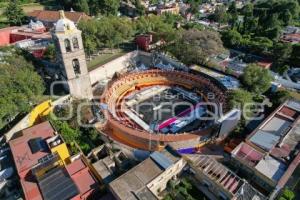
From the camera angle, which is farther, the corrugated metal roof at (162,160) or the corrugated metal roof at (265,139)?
the corrugated metal roof at (265,139)

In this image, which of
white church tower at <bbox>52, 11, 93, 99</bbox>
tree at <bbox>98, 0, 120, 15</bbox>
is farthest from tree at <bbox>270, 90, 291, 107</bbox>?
tree at <bbox>98, 0, 120, 15</bbox>

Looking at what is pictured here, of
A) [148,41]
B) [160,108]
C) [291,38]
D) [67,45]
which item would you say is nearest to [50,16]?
[148,41]

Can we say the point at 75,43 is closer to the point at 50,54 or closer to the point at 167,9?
the point at 50,54

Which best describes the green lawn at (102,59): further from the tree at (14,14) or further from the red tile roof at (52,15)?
the tree at (14,14)

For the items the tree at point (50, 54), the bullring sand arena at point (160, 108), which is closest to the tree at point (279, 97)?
the bullring sand arena at point (160, 108)

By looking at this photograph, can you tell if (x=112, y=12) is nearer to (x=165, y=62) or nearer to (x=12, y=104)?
(x=165, y=62)

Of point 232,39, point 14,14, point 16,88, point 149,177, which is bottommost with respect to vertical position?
point 149,177

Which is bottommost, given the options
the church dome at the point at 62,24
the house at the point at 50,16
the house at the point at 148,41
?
the house at the point at 148,41

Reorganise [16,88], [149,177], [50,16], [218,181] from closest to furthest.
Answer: [149,177], [218,181], [16,88], [50,16]
